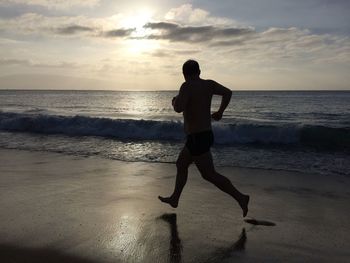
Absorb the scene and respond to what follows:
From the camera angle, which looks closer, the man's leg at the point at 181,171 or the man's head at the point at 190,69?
the man's head at the point at 190,69

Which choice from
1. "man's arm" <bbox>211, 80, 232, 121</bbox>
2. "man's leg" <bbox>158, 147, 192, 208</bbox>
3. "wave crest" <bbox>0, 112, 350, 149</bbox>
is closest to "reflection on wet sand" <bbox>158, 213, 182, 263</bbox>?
"man's leg" <bbox>158, 147, 192, 208</bbox>

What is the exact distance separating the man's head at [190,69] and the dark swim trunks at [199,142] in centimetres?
67

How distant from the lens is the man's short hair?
4773 millimetres

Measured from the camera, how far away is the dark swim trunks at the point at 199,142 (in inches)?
188

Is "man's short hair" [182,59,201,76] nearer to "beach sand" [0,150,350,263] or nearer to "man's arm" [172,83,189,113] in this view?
"man's arm" [172,83,189,113]

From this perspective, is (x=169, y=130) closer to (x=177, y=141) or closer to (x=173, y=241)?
(x=177, y=141)

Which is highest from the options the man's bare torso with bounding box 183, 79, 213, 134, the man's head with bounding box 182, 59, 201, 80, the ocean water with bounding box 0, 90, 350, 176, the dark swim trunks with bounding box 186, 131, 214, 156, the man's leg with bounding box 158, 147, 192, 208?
the man's head with bounding box 182, 59, 201, 80

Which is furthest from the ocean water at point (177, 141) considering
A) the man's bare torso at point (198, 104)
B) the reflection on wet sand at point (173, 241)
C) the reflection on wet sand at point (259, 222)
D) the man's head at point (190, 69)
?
the man's head at point (190, 69)

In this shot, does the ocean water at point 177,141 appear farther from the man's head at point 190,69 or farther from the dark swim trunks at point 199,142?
the man's head at point 190,69

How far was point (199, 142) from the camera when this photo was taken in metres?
4.76

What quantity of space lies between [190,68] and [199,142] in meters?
0.85

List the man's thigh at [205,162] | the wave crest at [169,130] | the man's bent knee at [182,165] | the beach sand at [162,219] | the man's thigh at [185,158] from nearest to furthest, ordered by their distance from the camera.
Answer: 1. the beach sand at [162,219]
2. the man's thigh at [205,162]
3. the man's thigh at [185,158]
4. the man's bent knee at [182,165]
5. the wave crest at [169,130]

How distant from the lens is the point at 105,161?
9.59 m

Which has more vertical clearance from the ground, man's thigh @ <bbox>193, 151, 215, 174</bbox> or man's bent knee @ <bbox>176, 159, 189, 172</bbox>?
man's thigh @ <bbox>193, 151, 215, 174</bbox>
